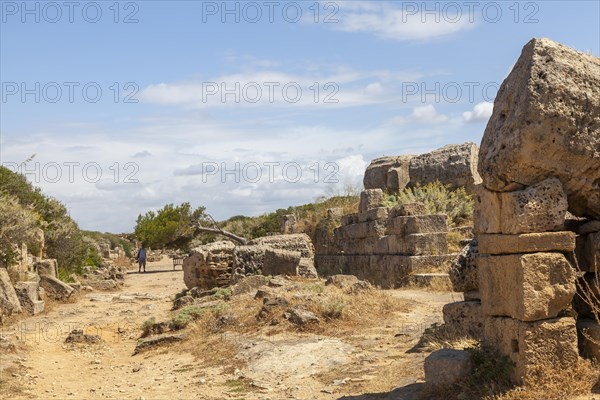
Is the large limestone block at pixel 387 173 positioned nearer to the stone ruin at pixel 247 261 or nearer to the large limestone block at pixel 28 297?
the stone ruin at pixel 247 261

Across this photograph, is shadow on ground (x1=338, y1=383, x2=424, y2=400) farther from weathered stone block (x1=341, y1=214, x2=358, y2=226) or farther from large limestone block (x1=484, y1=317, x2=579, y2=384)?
weathered stone block (x1=341, y1=214, x2=358, y2=226)

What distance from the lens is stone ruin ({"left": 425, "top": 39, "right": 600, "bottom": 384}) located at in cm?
623

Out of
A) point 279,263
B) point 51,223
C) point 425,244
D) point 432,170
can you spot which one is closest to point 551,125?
point 279,263

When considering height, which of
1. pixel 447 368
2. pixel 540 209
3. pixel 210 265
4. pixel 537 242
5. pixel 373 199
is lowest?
pixel 447 368

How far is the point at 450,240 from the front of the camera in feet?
56.3

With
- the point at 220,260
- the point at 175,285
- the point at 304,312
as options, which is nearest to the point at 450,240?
the point at 220,260

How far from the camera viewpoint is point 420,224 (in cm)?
1652

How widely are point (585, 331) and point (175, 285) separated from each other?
18.2 m

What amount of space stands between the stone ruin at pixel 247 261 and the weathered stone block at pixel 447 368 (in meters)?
9.01

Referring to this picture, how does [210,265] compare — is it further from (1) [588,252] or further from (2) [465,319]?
(1) [588,252]

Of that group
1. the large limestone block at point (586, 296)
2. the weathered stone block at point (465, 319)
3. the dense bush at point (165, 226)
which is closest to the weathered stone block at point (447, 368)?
the weathered stone block at point (465, 319)

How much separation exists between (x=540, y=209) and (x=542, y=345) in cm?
118

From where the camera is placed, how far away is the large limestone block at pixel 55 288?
1808 cm

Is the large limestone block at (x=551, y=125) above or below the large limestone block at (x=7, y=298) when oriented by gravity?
above
